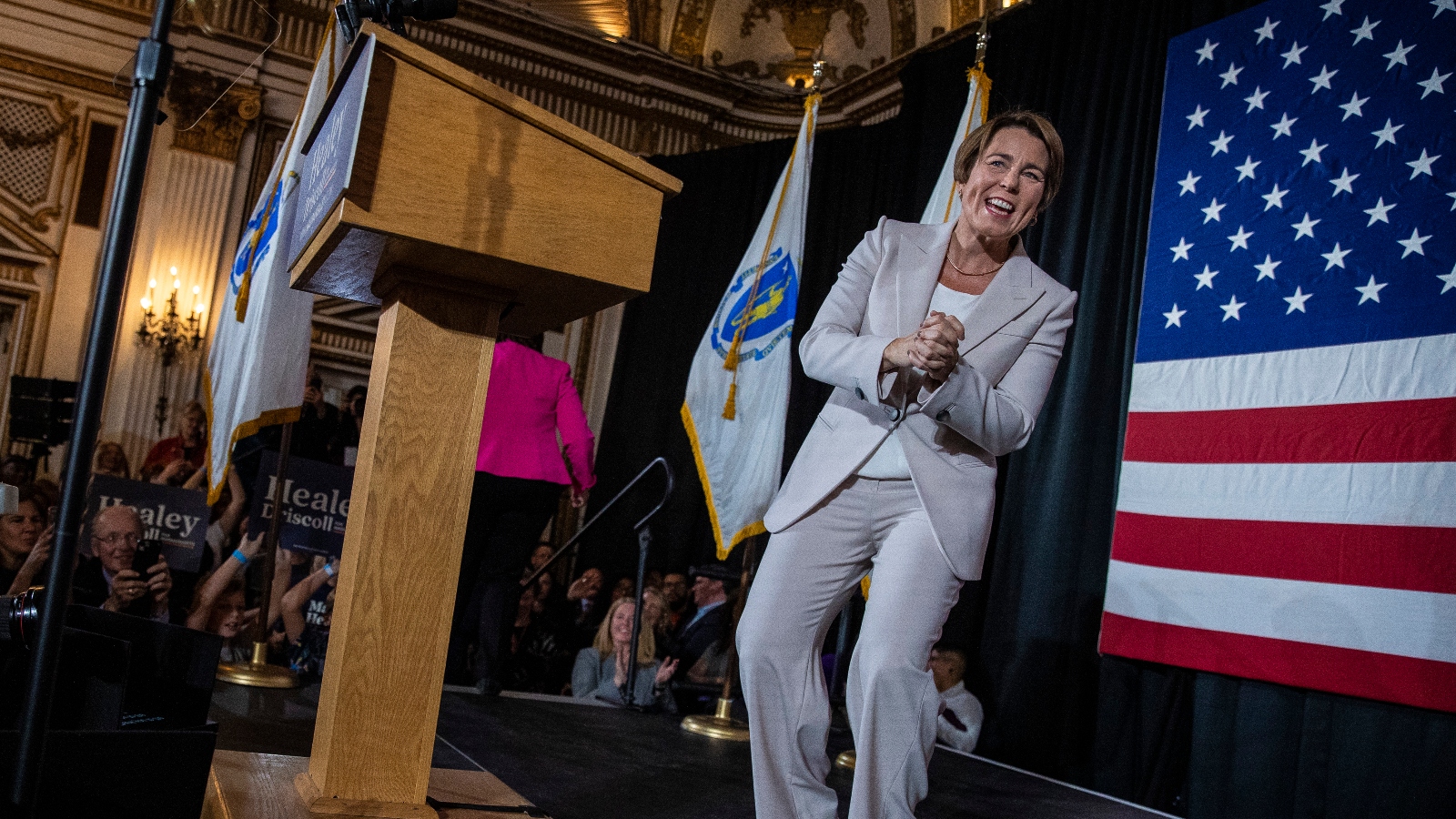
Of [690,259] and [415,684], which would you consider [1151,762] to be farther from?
[690,259]

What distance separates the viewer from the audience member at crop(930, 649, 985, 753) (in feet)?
15.2

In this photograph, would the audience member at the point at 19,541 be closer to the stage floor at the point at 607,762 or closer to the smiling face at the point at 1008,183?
the stage floor at the point at 607,762

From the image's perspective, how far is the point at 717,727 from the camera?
3941 millimetres

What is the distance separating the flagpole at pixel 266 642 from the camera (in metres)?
3.76

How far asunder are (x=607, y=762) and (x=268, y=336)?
7.18 ft

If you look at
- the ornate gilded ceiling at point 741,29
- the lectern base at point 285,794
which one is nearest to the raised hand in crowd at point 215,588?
the lectern base at point 285,794

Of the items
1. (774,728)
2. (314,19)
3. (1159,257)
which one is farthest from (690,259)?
(774,728)

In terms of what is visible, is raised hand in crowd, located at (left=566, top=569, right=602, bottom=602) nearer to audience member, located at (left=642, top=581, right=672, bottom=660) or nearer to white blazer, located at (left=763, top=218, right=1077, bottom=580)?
audience member, located at (left=642, top=581, right=672, bottom=660)

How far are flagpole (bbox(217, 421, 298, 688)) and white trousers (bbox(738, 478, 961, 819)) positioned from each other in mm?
2492

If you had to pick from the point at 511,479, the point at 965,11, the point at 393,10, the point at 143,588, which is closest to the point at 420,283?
the point at 393,10

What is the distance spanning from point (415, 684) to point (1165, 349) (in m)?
3.66

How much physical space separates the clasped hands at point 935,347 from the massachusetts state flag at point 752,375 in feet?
9.76

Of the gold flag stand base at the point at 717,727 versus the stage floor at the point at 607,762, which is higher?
the stage floor at the point at 607,762

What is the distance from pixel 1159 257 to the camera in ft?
14.9
